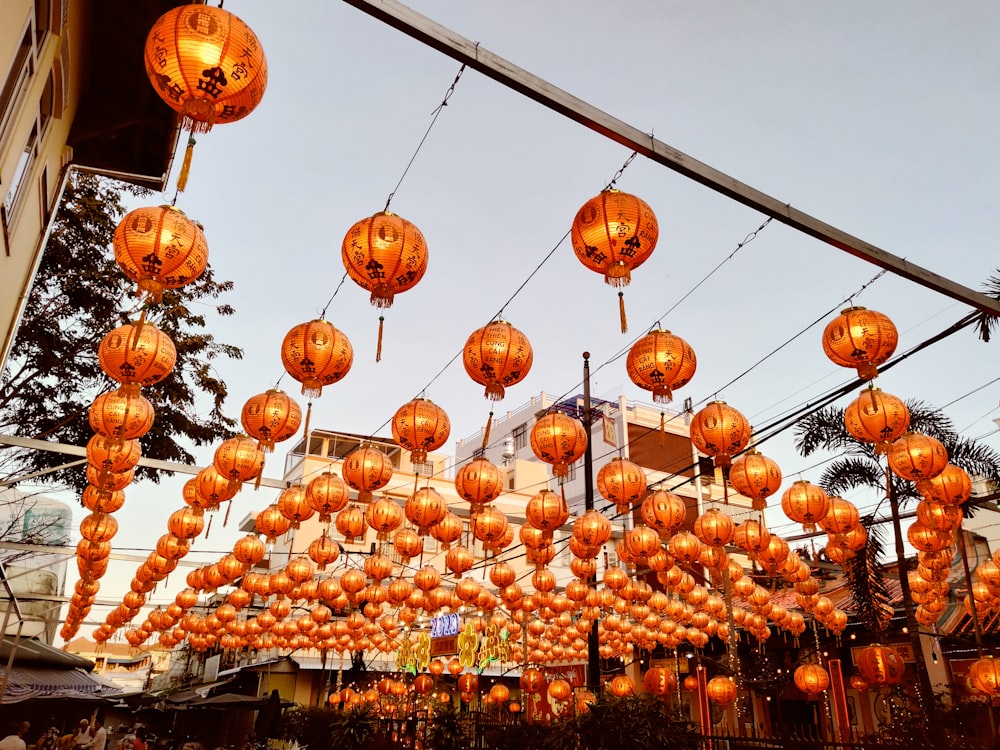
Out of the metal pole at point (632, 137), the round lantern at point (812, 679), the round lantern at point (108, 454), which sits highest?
the metal pole at point (632, 137)

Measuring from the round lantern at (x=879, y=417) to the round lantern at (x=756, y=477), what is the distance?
58.1 inches

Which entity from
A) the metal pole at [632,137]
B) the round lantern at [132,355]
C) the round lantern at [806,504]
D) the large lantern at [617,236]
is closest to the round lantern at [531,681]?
the round lantern at [806,504]

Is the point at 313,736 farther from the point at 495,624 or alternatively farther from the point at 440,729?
the point at 495,624

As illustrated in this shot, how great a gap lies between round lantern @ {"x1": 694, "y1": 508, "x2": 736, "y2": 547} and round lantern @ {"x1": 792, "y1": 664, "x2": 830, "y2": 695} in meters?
4.98

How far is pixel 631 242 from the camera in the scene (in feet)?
15.5

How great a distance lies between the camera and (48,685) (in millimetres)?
16547

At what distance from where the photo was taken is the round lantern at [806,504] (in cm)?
890

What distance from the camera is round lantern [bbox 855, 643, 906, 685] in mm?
12141

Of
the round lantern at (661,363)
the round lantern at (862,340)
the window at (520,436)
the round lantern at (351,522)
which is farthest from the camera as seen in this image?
the window at (520,436)

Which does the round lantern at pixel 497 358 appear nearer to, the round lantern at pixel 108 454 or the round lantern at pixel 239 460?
the round lantern at pixel 239 460

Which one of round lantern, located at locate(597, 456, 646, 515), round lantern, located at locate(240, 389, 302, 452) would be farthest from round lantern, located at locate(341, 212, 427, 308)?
round lantern, located at locate(597, 456, 646, 515)

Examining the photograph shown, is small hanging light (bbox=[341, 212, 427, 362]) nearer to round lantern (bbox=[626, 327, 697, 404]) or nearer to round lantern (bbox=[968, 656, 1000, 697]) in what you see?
round lantern (bbox=[626, 327, 697, 404])

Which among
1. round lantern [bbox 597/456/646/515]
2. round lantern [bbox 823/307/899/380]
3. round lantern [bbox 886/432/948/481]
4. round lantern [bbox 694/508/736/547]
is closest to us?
round lantern [bbox 823/307/899/380]

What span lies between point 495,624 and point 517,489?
10.4 meters
